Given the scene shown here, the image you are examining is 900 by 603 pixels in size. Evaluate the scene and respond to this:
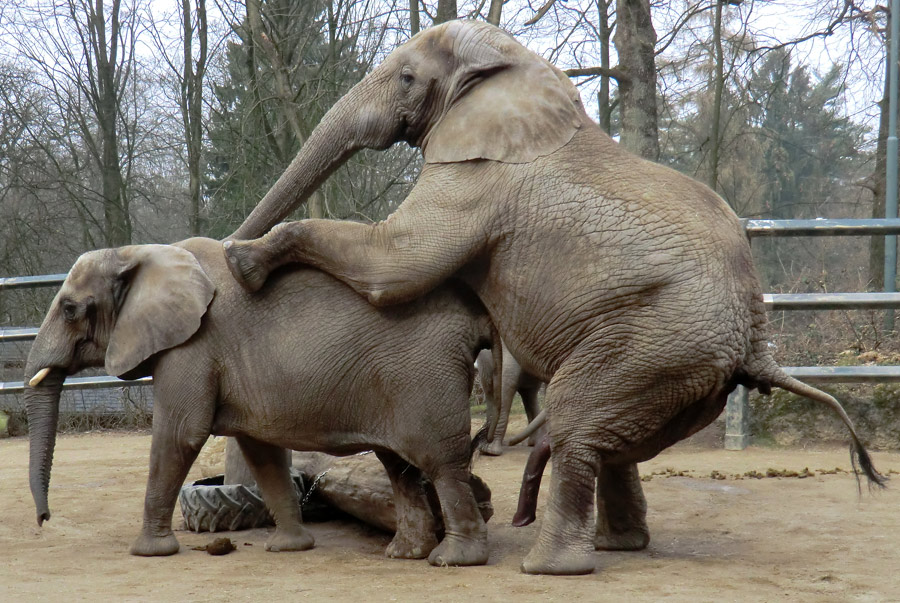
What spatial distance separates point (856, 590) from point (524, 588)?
1.22m

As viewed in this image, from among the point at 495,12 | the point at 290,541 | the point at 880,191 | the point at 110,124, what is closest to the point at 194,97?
the point at 110,124

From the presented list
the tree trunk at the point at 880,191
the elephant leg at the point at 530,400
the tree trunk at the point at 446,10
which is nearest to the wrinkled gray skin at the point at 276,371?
the elephant leg at the point at 530,400

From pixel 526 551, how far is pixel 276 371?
1444mm

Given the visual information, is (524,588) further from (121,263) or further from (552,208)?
(121,263)

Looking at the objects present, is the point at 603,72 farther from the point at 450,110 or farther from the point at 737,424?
the point at 450,110

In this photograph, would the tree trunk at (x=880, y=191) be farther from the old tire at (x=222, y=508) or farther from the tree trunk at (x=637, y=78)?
the old tire at (x=222, y=508)

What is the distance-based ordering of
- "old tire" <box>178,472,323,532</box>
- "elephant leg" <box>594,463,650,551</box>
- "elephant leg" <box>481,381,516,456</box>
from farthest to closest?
"elephant leg" <box>481,381,516,456</box>
"old tire" <box>178,472,323,532</box>
"elephant leg" <box>594,463,650,551</box>

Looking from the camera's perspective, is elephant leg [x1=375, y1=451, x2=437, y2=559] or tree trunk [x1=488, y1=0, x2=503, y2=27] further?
tree trunk [x1=488, y1=0, x2=503, y2=27]

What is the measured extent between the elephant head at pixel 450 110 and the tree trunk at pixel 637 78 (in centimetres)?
663

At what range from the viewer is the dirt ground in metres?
3.76

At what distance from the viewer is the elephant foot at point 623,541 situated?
15.4 ft

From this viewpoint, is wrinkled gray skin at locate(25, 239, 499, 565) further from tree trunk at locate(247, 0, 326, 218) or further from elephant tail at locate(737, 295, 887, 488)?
tree trunk at locate(247, 0, 326, 218)

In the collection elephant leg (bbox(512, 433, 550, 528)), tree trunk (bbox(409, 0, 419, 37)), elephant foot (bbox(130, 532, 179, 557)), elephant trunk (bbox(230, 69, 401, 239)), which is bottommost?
elephant foot (bbox(130, 532, 179, 557))

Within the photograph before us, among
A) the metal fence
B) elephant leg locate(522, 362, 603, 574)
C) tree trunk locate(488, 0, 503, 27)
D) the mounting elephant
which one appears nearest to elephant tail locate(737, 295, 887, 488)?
the mounting elephant
